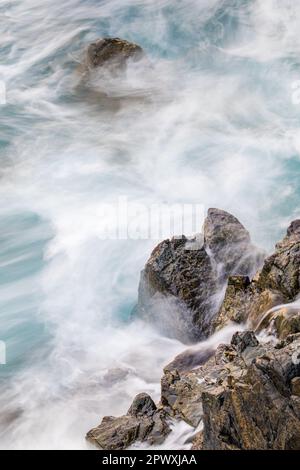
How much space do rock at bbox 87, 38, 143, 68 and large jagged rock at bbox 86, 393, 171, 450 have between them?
17161 mm

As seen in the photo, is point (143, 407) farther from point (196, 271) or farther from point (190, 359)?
point (196, 271)

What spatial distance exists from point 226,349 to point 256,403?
199 centimetres

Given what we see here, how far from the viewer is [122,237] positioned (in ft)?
55.9

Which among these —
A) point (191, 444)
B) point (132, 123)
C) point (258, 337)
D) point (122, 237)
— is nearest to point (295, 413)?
point (191, 444)

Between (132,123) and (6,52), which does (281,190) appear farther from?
(6,52)

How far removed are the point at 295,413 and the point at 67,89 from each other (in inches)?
744

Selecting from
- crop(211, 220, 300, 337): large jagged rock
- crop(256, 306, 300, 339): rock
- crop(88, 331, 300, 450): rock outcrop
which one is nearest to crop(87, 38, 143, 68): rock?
crop(211, 220, 300, 337): large jagged rock

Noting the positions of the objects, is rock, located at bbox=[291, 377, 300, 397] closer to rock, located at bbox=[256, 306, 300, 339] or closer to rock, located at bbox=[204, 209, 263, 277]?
rock, located at bbox=[256, 306, 300, 339]

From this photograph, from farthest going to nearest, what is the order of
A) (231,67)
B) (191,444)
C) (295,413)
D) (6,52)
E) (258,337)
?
(6,52) < (231,67) < (258,337) < (191,444) < (295,413)

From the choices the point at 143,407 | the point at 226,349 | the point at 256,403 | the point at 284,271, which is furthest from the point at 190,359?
the point at 256,403

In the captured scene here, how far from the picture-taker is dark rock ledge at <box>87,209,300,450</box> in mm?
7422

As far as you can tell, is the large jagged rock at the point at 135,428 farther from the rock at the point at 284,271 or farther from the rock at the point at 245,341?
the rock at the point at 284,271

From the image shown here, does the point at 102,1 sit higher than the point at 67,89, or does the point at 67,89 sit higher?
the point at 102,1

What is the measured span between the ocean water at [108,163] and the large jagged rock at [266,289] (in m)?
0.51
